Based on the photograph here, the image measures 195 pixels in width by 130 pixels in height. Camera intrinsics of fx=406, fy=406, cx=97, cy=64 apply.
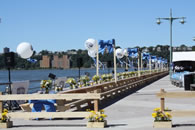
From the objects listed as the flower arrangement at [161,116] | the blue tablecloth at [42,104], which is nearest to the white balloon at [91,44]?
the blue tablecloth at [42,104]

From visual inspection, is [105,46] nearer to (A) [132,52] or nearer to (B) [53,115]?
(B) [53,115]

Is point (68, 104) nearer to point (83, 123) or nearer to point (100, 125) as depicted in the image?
point (83, 123)

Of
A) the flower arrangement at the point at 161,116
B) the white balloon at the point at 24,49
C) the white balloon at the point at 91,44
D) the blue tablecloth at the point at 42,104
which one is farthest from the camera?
the white balloon at the point at 91,44

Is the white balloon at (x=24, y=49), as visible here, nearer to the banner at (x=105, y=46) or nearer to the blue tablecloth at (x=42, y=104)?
the blue tablecloth at (x=42, y=104)

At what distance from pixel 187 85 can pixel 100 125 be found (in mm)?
17443

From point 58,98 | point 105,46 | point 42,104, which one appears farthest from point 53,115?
point 105,46

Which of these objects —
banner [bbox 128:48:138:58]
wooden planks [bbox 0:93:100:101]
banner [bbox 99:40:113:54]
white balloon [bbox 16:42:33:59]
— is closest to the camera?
wooden planks [bbox 0:93:100:101]

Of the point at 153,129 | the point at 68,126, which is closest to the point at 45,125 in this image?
the point at 68,126

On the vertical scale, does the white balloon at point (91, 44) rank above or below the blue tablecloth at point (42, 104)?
above

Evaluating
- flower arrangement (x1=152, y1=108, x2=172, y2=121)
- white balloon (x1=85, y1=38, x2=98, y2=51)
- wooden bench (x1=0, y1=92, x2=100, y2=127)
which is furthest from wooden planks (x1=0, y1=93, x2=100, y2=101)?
white balloon (x1=85, y1=38, x2=98, y2=51)

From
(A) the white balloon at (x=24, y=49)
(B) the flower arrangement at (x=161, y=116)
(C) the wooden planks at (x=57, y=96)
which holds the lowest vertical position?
(B) the flower arrangement at (x=161, y=116)

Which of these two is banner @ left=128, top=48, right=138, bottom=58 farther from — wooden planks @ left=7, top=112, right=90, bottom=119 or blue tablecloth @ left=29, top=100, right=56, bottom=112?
wooden planks @ left=7, top=112, right=90, bottom=119

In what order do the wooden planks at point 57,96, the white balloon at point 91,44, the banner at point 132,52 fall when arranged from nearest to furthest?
the wooden planks at point 57,96
the white balloon at point 91,44
the banner at point 132,52

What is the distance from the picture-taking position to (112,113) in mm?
14805
